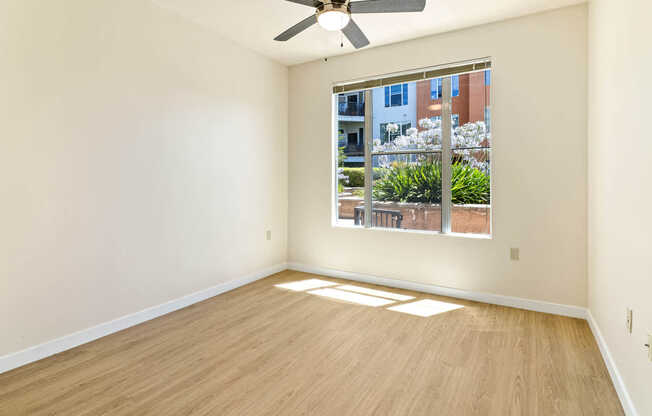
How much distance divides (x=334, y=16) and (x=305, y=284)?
2816 millimetres

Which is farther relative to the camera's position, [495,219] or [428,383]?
[495,219]

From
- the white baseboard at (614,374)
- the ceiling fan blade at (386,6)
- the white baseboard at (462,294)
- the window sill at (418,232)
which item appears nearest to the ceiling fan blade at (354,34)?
the ceiling fan blade at (386,6)

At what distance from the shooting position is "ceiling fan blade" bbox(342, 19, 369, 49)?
8.33 feet

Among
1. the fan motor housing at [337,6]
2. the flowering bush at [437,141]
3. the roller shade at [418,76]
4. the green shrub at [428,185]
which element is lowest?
the green shrub at [428,185]

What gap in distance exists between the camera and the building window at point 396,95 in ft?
12.7

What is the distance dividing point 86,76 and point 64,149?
581 millimetres

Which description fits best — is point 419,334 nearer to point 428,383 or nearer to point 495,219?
point 428,383

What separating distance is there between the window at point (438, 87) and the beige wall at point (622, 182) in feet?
3.67

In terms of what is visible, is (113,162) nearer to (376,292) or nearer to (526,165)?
(376,292)

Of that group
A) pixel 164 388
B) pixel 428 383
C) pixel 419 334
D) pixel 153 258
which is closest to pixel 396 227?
pixel 419 334

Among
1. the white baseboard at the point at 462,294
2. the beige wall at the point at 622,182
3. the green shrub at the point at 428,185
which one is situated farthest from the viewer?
the green shrub at the point at 428,185

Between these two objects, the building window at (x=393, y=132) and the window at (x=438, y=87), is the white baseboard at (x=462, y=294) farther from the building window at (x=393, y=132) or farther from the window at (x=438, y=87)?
the window at (x=438, y=87)

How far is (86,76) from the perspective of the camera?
8.37ft

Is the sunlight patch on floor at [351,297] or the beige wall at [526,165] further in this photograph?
the sunlight patch on floor at [351,297]
